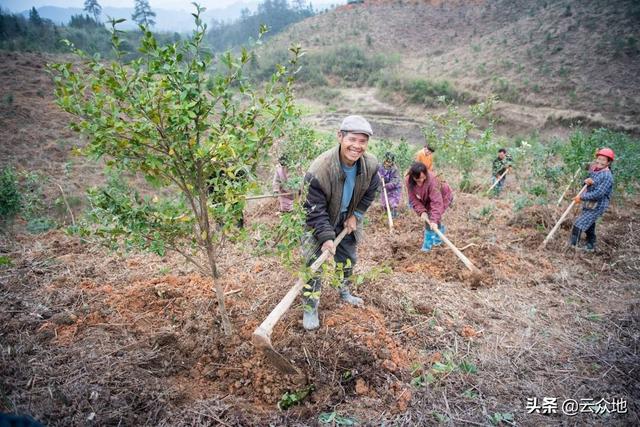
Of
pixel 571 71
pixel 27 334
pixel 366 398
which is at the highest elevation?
pixel 571 71

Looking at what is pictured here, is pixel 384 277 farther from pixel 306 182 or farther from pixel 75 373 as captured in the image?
pixel 75 373

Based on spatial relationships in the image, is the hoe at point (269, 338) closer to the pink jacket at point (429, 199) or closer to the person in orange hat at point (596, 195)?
the pink jacket at point (429, 199)

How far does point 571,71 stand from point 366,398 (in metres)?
Answer: 24.0

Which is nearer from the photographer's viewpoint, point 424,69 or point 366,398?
point 366,398

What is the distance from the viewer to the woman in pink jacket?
4574mm

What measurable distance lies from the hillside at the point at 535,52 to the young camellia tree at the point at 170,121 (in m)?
18.8

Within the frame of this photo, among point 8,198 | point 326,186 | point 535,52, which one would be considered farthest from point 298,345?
point 535,52

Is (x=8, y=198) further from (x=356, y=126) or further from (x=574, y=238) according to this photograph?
(x=574, y=238)

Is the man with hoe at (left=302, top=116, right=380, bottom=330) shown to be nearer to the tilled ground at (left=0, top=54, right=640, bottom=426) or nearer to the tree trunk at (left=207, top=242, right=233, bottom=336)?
the tilled ground at (left=0, top=54, right=640, bottom=426)

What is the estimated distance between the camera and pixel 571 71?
62.8 feet

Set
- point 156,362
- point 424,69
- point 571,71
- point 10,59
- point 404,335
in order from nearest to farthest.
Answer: point 156,362
point 404,335
point 10,59
point 571,71
point 424,69

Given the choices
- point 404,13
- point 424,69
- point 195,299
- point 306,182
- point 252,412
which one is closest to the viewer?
point 252,412

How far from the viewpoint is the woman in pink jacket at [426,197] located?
4574 millimetres

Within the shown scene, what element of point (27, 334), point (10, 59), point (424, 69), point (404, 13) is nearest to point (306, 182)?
point (27, 334)
